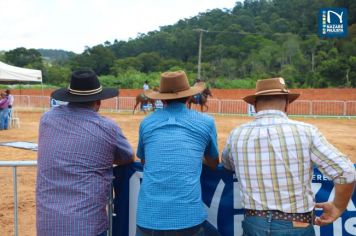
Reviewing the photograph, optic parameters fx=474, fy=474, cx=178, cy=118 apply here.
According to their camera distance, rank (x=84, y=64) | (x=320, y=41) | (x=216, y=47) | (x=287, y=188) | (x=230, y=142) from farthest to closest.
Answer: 1. (x=84, y=64)
2. (x=216, y=47)
3. (x=320, y=41)
4. (x=230, y=142)
5. (x=287, y=188)

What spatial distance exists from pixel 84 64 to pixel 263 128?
243 ft

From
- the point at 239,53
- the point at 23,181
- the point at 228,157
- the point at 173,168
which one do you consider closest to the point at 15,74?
the point at 23,181

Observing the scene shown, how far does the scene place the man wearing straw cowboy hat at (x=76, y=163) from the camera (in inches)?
106

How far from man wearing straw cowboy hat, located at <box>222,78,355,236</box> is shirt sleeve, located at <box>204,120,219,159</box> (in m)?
0.18

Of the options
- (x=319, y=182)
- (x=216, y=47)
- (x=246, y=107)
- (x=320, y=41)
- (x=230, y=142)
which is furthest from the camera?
(x=216, y=47)

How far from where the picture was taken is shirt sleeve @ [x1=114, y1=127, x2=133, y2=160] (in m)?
2.91

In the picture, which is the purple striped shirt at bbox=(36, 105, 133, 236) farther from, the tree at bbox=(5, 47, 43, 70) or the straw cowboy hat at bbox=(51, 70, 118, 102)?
the tree at bbox=(5, 47, 43, 70)

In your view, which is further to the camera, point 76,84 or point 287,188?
point 76,84

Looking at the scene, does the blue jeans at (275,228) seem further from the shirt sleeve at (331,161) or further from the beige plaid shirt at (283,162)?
the shirt sleeve at (331,161)

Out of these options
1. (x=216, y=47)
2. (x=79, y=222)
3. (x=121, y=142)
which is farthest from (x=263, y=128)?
(x=216, y=47)

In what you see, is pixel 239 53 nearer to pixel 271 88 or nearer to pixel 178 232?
pixel 271 88

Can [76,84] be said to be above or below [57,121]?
above

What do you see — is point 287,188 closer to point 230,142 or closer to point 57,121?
point 230,142

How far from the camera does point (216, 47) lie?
68000 millimetres
